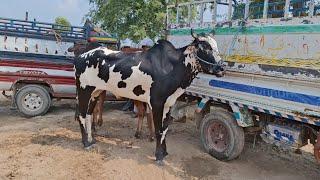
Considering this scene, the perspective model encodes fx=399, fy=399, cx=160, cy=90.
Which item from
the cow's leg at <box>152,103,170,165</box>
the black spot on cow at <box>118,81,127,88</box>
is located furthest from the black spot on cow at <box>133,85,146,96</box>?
the cow's leg at <box>152,103,170,165</box>

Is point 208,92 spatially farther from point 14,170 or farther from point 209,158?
point 14,170

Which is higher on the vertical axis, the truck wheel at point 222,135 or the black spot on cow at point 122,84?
the black spot on cow at point 122,84

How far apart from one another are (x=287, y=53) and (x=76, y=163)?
357cm

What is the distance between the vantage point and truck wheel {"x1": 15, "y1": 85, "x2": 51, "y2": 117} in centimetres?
938

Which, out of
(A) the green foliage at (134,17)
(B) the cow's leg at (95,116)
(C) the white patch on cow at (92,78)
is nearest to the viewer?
(C) the white patch on cow at (92,78)

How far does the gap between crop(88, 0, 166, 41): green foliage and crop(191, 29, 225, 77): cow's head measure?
1051 centimetres

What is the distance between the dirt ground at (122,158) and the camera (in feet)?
19.5

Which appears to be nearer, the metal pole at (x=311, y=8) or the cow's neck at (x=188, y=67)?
the metal pole at (x=311, y=8)

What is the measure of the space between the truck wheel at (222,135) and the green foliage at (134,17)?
406 inches

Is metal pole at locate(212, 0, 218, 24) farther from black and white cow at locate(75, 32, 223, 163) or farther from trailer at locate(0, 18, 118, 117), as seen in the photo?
trailer at locate(0, 18, 118, 117)

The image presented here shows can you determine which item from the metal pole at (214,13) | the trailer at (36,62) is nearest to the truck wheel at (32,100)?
the trailer at (36,62)

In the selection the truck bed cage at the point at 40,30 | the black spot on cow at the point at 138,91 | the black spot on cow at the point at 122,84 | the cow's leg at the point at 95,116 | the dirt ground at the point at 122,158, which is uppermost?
the truck bed cage at the point at 40,30

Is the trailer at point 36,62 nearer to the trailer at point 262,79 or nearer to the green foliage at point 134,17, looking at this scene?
the trailer at point 262,79

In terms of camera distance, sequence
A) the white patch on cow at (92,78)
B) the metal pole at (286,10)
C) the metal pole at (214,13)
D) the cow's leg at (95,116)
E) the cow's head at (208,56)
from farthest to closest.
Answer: the cow's leg at (95,116) → the metal pole at (214,13) → the white patch on cow at (92,78) → the cow's head at (208,56) → the metal pole at (286,10)
